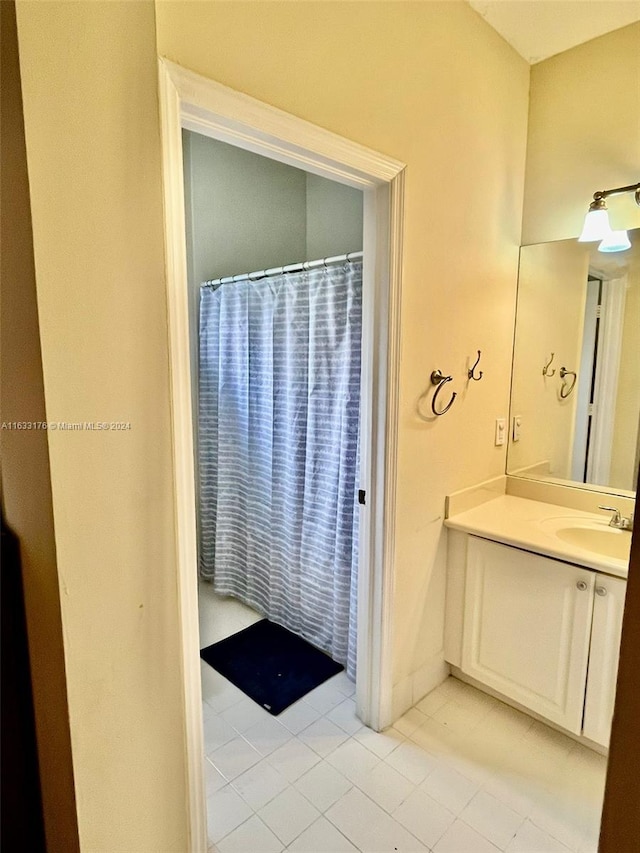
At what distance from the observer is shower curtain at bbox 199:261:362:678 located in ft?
6.61

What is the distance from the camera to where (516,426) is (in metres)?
2.18

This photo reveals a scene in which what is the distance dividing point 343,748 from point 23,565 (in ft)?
5.01

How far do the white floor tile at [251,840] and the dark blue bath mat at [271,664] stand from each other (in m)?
0.45

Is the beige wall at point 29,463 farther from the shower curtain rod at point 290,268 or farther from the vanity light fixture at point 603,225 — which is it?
the vanity light fixture at point 603,225

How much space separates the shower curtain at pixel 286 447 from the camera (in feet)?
6.61

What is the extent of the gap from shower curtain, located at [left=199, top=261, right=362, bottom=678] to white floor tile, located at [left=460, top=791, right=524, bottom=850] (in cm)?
69

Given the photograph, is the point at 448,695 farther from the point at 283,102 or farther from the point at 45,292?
the point at 283,102

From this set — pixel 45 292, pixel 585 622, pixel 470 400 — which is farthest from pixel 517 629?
pixel 45 292

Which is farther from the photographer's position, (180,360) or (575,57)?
(575,57)

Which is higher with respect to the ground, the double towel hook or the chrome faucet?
the double towel hook

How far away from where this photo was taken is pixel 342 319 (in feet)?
6.47

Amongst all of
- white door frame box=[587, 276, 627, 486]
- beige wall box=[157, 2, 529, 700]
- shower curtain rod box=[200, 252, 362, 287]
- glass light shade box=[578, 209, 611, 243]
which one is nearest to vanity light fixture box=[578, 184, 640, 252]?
glass light shade box=[578, 209, 611, 243]

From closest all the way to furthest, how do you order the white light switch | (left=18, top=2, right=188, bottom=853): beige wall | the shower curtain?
(left=18, top=2, right=188, bottom=853): beige wall, the shower curtain, the white light switch

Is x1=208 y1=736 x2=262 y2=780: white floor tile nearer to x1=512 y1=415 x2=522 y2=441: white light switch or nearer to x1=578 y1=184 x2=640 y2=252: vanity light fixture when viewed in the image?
x1=512 y1=415 x2=522 y2=441: white light switch
